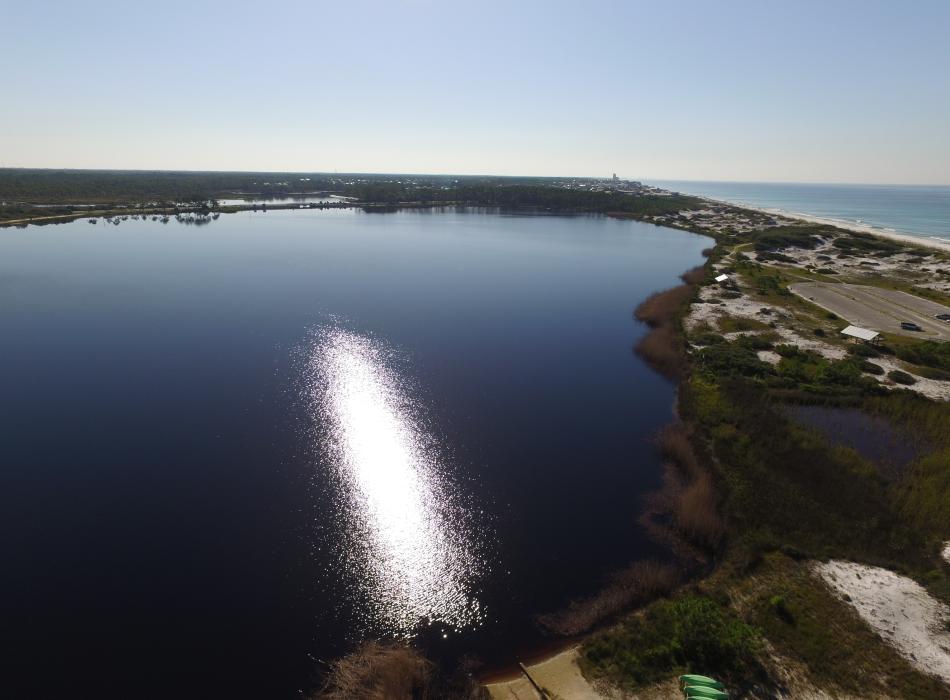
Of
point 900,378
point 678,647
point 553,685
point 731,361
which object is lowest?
point 553,685

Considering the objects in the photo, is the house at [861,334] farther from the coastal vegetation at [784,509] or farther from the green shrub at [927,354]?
the green shrub at [927,354]

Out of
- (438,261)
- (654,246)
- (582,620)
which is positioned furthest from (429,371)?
(654,246)

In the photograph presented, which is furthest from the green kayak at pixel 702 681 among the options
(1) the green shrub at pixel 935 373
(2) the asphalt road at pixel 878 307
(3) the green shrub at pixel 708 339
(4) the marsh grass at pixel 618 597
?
(2) the asphalt road at pixel 878 307

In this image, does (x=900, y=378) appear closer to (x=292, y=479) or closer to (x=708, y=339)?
(x=708, y=339)

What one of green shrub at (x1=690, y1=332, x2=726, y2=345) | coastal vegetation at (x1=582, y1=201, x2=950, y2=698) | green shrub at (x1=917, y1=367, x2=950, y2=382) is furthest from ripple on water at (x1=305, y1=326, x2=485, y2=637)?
green shrub at (x1=917, y1=367, x2=950, y2=382)

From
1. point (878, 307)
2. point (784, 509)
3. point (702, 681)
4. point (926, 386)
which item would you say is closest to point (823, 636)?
point (702, 681)

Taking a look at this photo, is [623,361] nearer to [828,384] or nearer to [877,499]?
[828,384]
